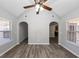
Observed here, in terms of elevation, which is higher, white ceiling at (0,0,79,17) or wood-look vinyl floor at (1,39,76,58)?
white ceiling at (0,0,79,17)

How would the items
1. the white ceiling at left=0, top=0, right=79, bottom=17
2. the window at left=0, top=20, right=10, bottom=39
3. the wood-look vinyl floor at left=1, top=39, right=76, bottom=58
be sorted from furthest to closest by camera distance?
the window at left=0, top=20, right=10, bottom=39 → the wood-look vinyl floor at left=1, top=39, right=76, bottom=58 → the white ceiling at left=0, top=0, right=79, bottom=17

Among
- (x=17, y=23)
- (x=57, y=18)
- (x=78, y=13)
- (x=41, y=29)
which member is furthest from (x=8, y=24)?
(x=78, y=13)

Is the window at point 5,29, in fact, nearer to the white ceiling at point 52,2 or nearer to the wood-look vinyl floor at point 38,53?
the white ceiling at point 52,2

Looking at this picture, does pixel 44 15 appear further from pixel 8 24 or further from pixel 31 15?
pixel 8 24

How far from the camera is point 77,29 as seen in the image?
19.9ft

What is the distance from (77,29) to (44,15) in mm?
3840

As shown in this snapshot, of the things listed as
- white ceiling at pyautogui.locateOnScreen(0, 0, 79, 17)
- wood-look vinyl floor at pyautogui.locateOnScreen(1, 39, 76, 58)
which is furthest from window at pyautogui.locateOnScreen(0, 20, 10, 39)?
wood-look vinyl floor at pyautogui.locateOnScreen(1, 39, 76, 58)

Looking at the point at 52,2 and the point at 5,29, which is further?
the point at 5,29

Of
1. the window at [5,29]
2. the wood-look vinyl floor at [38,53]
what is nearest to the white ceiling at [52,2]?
the window at [5,29]

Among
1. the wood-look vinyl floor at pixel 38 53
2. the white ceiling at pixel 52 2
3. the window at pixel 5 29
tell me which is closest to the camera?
the white ceiling at pixel 52 2

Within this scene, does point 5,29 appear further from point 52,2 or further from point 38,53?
point 52,2

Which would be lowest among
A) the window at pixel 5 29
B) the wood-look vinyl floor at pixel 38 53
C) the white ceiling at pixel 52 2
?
the wood-look vinyl floor at pixel 38 53

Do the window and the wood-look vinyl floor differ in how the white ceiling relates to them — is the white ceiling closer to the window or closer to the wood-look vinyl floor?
the window

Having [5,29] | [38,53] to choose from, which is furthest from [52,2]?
[5,29]
